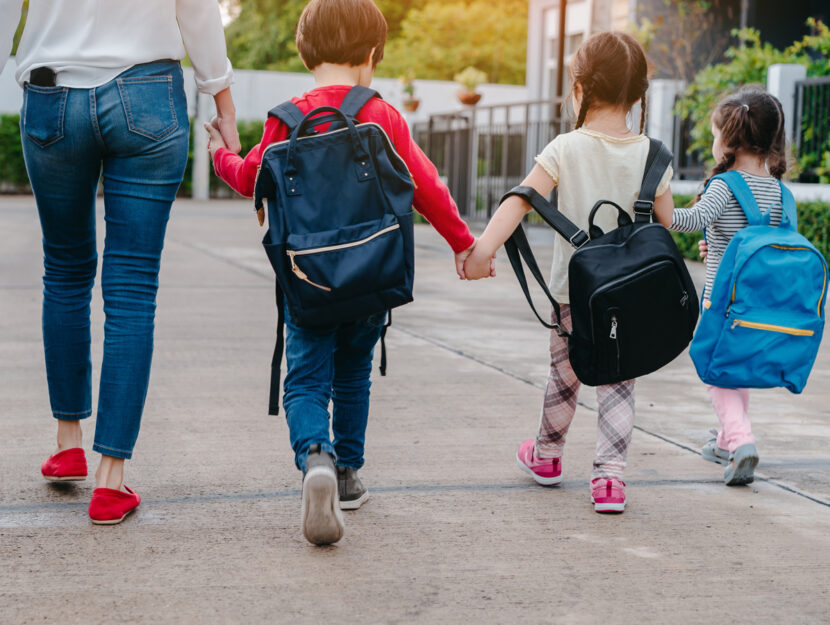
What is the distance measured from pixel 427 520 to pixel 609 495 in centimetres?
55

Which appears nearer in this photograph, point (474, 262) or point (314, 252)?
point (314, 252)

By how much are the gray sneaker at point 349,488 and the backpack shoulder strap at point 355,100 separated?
1036mm

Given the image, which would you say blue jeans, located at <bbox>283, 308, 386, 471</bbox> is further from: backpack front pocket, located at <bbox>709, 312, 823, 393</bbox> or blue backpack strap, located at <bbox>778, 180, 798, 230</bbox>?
blue backpack strap, located at <bbox>778, 180, 798, 230</bbox>

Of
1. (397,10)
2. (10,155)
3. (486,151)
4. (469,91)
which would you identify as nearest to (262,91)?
(10,155)

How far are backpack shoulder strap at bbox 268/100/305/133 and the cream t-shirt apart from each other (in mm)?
767

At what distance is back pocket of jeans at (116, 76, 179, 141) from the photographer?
290 cm

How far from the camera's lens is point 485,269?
3.26m

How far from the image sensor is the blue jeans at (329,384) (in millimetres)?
2895

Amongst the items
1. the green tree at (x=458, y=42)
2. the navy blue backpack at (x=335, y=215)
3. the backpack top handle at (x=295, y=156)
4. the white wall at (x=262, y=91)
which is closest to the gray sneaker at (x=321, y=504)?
the navy blue backpack at (x=335, y=215)

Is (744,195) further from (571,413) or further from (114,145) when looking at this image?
(114,145)

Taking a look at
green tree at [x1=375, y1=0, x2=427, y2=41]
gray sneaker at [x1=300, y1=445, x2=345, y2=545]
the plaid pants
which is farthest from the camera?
green tree at [x1=375, y1=0, x2=427, y2=41]

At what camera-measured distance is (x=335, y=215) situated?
111 inches

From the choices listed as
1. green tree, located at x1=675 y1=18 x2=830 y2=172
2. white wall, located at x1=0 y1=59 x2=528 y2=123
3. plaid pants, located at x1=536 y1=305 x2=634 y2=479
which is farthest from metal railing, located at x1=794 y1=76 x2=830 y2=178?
white wall, located at x1=0 y1=59 x2=528 y2=123

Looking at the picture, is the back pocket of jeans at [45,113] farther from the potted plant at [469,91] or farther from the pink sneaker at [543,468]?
the potted plant at [469,91]
